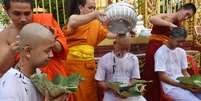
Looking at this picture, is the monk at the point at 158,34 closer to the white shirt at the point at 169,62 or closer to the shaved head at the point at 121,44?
the white shirt at the point at 169,62

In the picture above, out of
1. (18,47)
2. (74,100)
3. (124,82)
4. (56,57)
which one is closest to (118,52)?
(124,82)

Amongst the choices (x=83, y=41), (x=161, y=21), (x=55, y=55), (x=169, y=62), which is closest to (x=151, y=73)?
(x=169, y=62)

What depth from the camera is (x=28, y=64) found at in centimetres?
237

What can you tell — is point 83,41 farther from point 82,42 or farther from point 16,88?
point 16,88

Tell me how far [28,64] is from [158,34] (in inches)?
115

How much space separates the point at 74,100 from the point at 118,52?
0.65 metres

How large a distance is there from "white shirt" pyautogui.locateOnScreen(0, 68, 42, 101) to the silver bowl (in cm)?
168

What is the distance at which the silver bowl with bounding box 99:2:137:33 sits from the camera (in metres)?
3.99

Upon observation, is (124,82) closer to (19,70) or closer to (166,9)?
(19,70)

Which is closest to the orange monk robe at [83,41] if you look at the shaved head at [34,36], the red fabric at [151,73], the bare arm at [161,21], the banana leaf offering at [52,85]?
the bare arm at [161,21]

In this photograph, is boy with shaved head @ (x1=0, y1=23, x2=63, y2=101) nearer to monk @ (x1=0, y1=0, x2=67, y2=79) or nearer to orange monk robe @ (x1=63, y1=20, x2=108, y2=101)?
monk @ (x1=0, y1=0, x2=67, y2=79)

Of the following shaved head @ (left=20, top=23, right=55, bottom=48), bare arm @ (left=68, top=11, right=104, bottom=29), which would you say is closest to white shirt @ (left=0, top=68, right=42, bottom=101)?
shaved head @ (left=20, top=23, right=55, bottom=48)

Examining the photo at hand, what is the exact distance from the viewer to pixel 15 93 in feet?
7.41

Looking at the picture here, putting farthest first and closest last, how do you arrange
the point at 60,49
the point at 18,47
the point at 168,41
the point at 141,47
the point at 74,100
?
the point at 141,47 → the point at 168,41 → the point at 74,100 → the point at 60,49 → the point at 18,47
